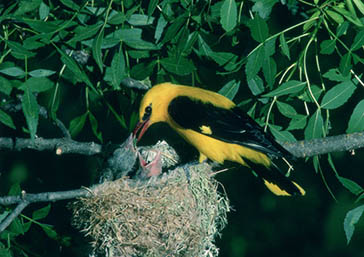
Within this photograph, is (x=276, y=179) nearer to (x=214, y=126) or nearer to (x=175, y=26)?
(x=214, y=126)

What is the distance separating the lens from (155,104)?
3.01m

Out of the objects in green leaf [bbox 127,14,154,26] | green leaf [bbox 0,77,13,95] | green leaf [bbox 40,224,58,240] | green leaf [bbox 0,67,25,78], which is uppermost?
green leaf [bbox 127,14,154,26]

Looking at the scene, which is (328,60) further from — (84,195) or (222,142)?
(84,195)

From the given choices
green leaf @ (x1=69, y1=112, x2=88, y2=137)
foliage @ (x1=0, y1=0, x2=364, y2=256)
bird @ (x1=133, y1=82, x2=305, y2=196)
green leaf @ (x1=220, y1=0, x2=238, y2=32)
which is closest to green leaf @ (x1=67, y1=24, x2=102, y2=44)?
foliage @ (x1=0, y1=0, x2=364, y2=256)

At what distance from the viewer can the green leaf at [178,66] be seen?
88.3 inches

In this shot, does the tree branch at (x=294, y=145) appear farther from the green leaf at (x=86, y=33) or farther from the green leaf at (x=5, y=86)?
the green leaf at (x=86, y=33)

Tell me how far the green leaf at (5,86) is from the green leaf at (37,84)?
46 mm

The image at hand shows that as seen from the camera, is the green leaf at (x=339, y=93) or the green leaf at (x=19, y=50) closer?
the green leaf at (x=19, y=50)

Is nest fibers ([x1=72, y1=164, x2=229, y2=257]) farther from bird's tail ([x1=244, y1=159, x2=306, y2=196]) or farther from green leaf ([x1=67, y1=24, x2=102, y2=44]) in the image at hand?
green leaf ([x1=67, y1=24, x2=102, y2=44])

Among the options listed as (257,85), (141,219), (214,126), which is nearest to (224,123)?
(214,126)

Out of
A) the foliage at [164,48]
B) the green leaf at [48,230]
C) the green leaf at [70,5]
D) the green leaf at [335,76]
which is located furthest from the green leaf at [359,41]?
the green leaf at [48,230]

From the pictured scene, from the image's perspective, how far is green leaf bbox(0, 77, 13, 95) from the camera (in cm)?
217

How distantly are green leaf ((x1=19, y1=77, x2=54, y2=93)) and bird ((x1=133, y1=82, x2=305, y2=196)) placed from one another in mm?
680

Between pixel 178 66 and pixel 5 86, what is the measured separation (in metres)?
0.68
